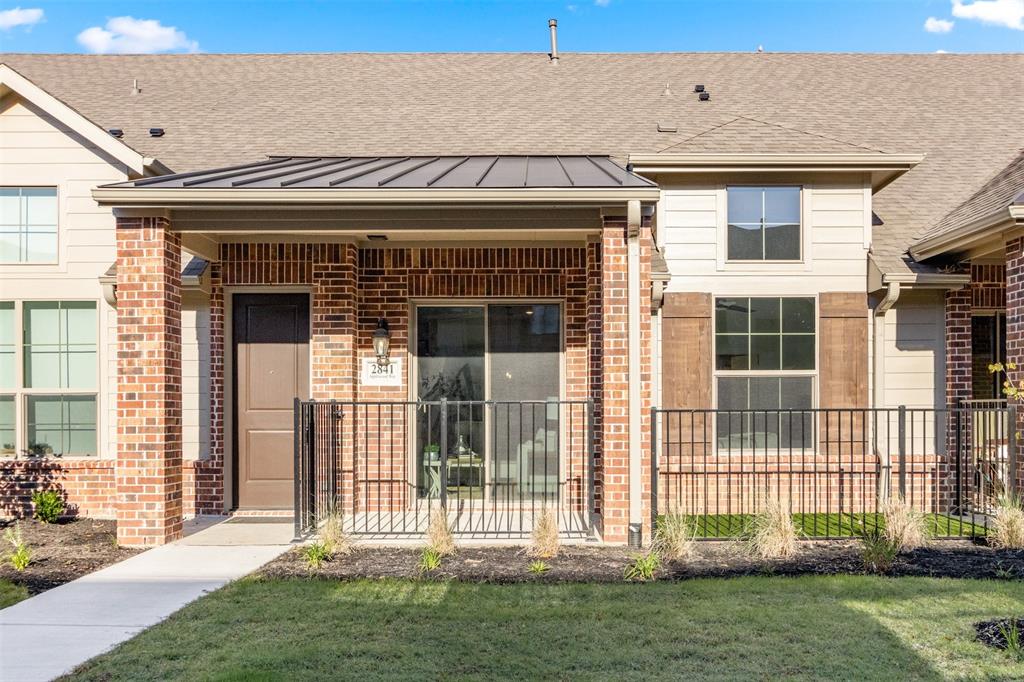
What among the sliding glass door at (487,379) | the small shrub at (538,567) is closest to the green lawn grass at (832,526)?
the small shrub at (538,567)

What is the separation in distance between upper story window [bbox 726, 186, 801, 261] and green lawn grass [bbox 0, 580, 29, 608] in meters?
7.52

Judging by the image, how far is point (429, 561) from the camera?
594 centimetres

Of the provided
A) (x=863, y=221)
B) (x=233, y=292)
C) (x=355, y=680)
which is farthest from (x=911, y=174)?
(x=355, y=680)

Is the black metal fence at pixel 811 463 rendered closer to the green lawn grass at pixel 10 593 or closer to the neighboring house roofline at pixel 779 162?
the neighboring house roofline at pixel 779 162

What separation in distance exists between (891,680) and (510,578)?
8.80ft

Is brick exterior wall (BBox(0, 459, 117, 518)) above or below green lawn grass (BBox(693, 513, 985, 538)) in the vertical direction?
above

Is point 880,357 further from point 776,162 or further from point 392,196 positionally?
point 392,196

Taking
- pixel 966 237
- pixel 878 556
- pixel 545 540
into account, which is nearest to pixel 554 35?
pixel 966 237

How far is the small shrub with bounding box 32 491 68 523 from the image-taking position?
7.94 metres

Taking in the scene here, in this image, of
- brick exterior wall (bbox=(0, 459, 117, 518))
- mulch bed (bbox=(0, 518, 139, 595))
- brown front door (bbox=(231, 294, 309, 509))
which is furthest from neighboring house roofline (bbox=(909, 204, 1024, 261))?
brick exterior wall (bbox=(0, 459, 117, 518))

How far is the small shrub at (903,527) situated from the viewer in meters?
6.46

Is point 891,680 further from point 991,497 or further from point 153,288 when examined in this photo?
point 153,288

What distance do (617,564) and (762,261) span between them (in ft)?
14.3

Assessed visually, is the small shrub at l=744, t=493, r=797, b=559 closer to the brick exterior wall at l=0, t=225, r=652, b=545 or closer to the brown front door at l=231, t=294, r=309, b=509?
the brick exterior wall at l=0, t=225, r=652, b=545
